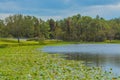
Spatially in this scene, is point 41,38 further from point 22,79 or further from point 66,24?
point 22,79

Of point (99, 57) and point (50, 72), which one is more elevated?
point (50, 72)

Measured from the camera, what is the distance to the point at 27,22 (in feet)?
393

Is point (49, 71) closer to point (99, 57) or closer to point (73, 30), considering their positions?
point (99, 57)

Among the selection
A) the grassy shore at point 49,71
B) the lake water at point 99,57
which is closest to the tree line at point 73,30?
the lake water at point 99,57

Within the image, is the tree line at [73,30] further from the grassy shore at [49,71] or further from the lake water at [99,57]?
the grassy shore at [49,71]

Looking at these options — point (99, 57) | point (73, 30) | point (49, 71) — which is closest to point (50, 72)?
point (49, 71)

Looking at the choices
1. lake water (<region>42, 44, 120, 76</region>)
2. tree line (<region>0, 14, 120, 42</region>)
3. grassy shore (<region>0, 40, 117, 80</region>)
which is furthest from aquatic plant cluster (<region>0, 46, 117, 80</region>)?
tree line (<region>0, 14, 120, 42</region>)

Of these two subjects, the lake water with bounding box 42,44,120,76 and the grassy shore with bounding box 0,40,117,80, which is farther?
the lake water with bounding box 42,44,120,76

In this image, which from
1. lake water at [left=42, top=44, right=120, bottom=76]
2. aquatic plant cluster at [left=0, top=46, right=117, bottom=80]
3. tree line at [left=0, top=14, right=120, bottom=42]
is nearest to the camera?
aquatic plant cluster at [left=0, top=46, right=117, bottom=80]

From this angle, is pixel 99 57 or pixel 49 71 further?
pixel 99 57

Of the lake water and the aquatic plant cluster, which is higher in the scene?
the aquatic plant cluster

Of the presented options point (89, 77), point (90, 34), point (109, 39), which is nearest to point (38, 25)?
point (90, 34)

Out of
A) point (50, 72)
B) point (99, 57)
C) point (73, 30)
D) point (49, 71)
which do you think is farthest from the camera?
point (73, 30)

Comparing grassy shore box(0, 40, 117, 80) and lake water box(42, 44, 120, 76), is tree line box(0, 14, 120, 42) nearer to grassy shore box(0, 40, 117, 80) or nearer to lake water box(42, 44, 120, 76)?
lake water box(42, 44, 120, 76)
